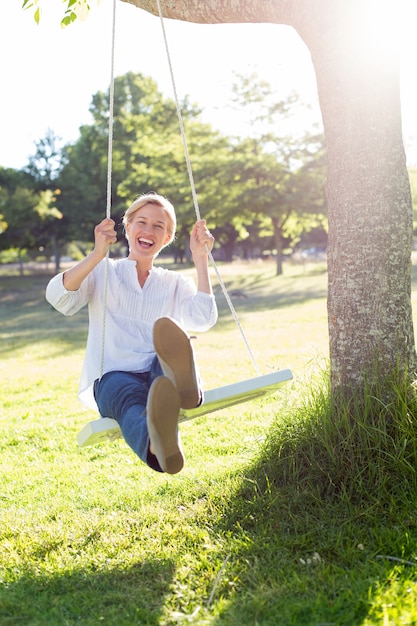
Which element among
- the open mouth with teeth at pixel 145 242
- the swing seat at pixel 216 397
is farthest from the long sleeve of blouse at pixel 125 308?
the swing seat at pixel 216 397

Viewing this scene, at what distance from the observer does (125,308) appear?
3297mm

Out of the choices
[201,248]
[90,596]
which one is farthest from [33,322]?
[90,596]

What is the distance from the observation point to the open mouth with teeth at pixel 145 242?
10.9ft

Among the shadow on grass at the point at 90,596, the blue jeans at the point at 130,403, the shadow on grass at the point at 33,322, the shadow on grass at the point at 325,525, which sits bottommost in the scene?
the shadow on grass at the point at 33,322

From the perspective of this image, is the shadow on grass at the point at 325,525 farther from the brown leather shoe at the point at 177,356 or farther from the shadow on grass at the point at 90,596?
the brown leather shoe at the point at 177,356

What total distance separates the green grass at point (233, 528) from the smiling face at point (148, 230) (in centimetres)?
109

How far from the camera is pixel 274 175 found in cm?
2316

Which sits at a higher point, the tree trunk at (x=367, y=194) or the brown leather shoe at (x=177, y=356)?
the tree trunk at (x=367, y=194)

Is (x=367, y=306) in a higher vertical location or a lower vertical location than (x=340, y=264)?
lower

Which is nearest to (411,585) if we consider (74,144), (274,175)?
(274,175)

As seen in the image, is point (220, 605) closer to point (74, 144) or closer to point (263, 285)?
point (263, 285)

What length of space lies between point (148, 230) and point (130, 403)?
0.98 metres

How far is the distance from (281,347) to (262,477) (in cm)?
536

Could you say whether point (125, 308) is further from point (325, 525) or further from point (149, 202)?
point (325, 525)
